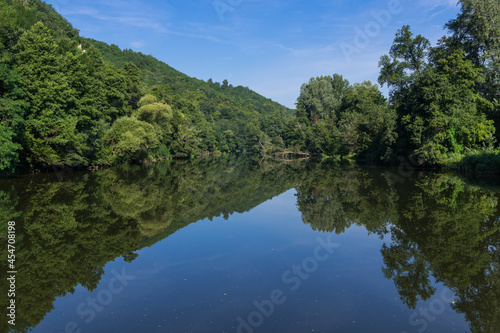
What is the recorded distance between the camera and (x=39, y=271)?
280 inches

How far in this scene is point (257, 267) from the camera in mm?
7664

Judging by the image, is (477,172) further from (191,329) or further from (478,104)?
(191,329)

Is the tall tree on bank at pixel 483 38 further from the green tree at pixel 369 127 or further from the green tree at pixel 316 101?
the green tree at pixel 316 101

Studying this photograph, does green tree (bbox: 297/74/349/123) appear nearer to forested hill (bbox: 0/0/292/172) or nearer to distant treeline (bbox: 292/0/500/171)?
distant treeline (bbox: 292/0/500/171)

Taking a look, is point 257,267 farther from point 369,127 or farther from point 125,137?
point 369,127

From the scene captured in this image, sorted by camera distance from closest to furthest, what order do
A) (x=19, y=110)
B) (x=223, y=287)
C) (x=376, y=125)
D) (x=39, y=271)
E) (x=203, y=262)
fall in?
(x=223, y=287) < (x=39, y=271) < (x=203, y=262) < (x=19, y=110) < (x=376, y=125)

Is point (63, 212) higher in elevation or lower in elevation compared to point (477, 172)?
lower

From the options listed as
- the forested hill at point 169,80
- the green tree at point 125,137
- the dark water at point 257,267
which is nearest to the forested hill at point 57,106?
the green tree at point 125,137

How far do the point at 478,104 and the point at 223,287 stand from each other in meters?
35.9

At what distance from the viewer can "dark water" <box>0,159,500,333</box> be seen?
5.27 meters

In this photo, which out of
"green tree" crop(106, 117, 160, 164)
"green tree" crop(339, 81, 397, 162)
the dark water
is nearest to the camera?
the dark water

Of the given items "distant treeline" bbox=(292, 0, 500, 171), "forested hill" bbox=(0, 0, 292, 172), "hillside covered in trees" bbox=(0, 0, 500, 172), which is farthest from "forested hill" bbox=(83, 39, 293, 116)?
"distant treeline" bbox=(292, 0, 500, 171)

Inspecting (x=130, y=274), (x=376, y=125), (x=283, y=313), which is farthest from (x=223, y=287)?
(x=376, y=125)

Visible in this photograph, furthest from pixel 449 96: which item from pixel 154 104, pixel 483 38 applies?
pixel 154 104
